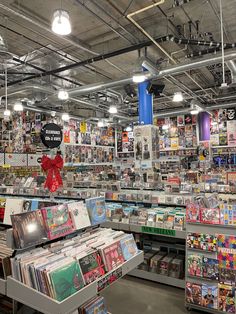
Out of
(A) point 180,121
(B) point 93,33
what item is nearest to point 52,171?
(B) point 93,33

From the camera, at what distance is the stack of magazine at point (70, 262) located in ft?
6.50

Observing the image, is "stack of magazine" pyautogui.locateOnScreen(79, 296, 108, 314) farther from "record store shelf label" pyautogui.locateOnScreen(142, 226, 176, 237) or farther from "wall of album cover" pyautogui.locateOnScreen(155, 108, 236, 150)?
"wall of album cover" pyautogui.locateOnScreen(155, 108, 236, 150)

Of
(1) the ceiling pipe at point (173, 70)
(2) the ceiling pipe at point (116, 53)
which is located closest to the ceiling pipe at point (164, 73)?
(1) the ceiling pipe at point (173, 70)

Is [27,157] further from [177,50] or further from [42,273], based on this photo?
[42,273]

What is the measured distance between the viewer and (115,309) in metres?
3.83

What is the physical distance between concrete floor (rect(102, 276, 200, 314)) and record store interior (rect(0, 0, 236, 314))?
3 centimetres

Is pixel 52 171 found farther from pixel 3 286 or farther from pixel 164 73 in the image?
pixel 164 73

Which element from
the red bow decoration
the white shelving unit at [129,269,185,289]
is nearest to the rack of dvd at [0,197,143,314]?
the red bow decoration

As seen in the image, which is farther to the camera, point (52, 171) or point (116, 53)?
point (116, 53)

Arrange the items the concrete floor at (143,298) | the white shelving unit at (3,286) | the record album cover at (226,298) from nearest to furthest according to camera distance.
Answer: the white shelving unit at (3,286) < the record album cover at (226,298) < the concrete floor at (143,298)

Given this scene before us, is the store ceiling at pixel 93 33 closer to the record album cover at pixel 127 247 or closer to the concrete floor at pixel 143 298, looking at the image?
the record album cover at pixel 127 247

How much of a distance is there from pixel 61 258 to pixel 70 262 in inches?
5.2

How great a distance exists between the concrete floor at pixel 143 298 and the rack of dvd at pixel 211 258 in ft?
1.20

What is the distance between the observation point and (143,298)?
4125 mm
